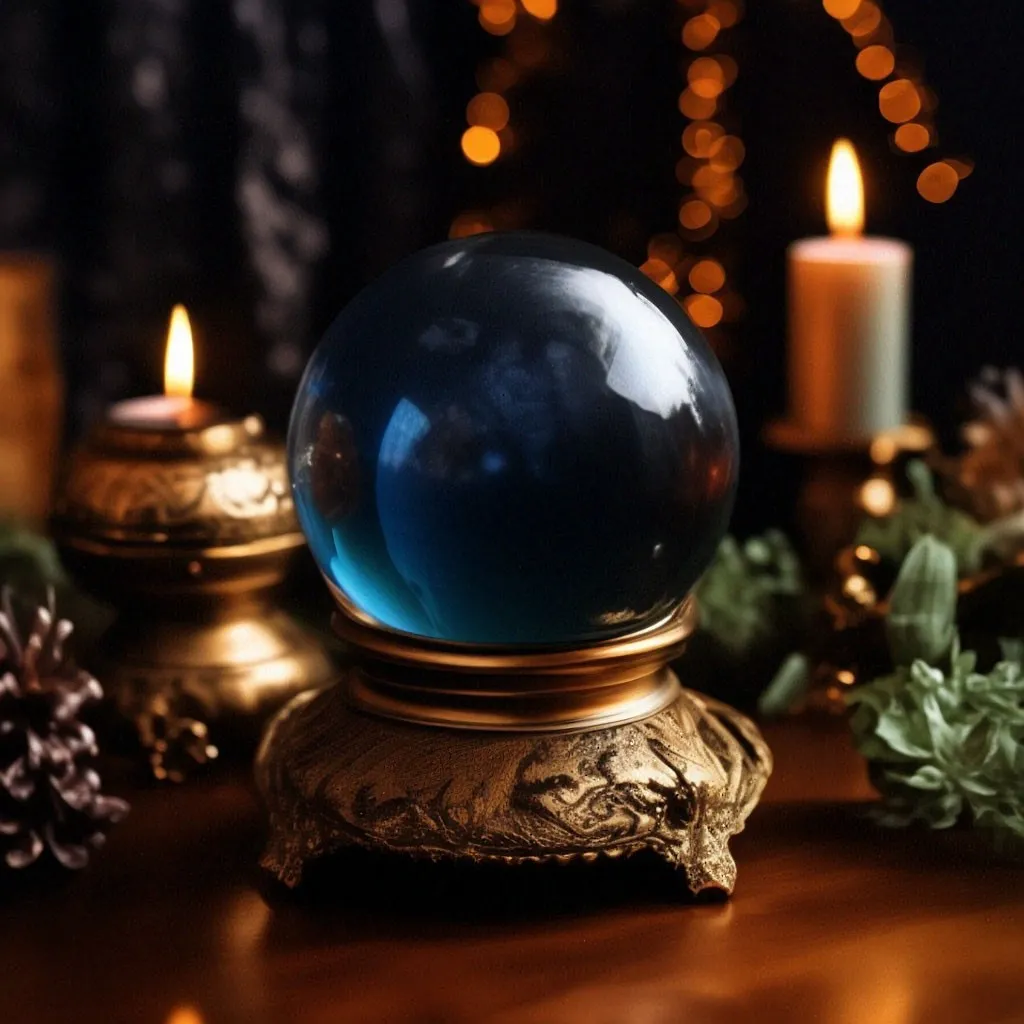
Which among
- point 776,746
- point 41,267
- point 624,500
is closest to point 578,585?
point 624,500

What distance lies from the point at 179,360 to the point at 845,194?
1.29 ft

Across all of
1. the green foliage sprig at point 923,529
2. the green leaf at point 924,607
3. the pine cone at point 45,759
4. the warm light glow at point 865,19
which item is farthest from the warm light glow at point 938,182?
Result: the pine cone at point 45,759

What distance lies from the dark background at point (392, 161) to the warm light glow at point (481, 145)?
1 cm

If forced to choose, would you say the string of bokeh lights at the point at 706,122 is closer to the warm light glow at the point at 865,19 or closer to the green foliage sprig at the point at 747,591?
the warm light glow at the point at 865,19

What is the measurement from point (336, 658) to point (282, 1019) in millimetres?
375

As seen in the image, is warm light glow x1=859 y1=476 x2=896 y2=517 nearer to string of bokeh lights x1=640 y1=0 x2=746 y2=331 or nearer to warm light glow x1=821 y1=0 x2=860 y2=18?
string of bokeh lights x1=640 y1=0 x2=746 y2=331

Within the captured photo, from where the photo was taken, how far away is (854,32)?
1102mm

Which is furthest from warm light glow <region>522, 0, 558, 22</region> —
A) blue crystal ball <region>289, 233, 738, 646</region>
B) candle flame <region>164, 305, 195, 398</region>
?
blue crystal ball <region>289, 233, 738, 646</region>

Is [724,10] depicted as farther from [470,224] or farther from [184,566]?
[184,566]

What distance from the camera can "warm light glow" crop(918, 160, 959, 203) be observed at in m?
1.13

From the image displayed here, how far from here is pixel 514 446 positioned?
64 centimetres

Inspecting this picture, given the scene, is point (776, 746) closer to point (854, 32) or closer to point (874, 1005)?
point (874, 1005)

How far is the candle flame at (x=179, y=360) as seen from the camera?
0.90m

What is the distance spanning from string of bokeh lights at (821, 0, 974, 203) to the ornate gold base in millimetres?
563
